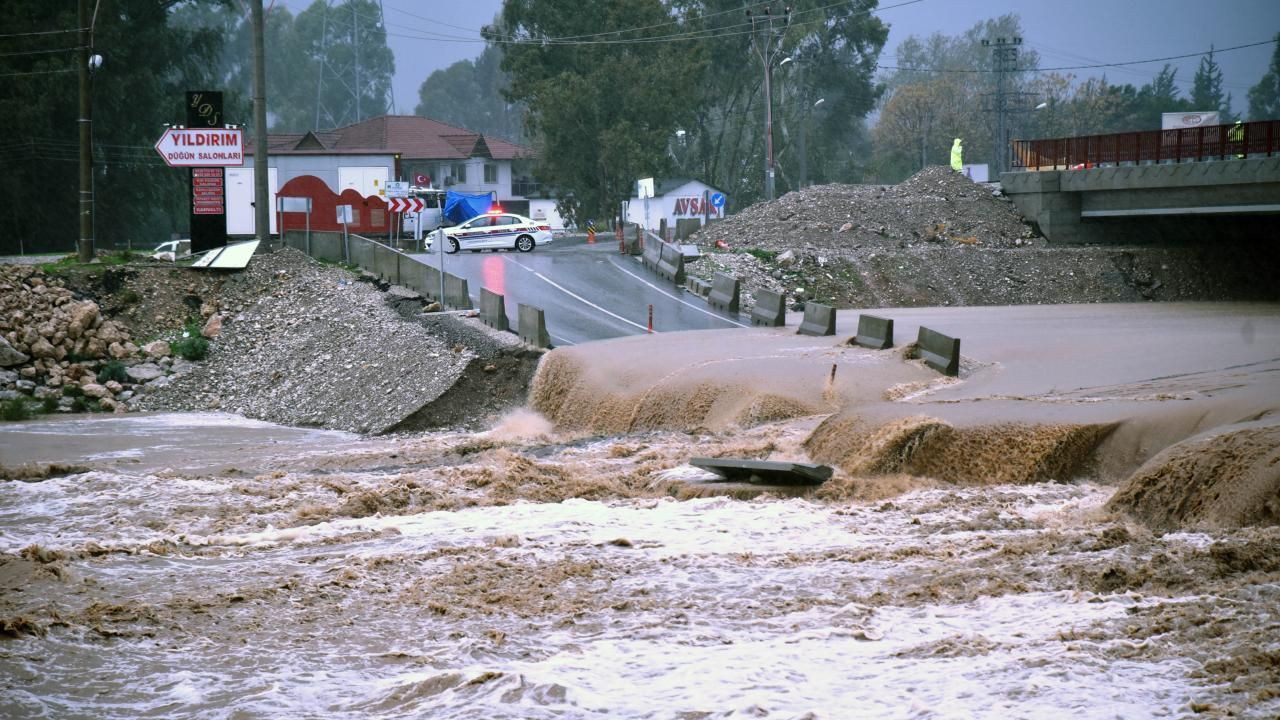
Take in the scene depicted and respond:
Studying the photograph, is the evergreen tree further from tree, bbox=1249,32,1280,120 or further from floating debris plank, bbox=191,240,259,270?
floating debris plank, bbox=191,240,259,270

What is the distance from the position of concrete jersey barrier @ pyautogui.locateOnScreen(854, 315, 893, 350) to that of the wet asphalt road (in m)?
7.14

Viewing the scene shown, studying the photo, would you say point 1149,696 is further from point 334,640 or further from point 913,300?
point 913,300

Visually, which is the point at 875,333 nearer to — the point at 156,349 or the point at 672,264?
the point at 672,264

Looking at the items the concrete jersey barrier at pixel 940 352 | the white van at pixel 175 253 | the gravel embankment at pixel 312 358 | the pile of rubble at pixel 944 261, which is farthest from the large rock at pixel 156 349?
the concrete jersey barrier at pixel 940 352

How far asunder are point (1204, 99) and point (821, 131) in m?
40.0

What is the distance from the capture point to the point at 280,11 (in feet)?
559

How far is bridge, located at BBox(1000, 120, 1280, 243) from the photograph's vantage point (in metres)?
40.3

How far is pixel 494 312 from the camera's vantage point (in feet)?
96.7

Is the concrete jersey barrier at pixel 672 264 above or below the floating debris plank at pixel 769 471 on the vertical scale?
above

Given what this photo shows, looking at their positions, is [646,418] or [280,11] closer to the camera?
[646,418]

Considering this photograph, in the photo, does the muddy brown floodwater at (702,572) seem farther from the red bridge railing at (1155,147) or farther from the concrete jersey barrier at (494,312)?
the red bridge railing at (1155,147)

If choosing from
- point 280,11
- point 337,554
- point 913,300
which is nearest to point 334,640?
point 337,554

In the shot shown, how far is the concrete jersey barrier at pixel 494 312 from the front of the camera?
96.1 ft

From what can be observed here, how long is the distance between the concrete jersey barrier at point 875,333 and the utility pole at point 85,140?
73.7 ft
